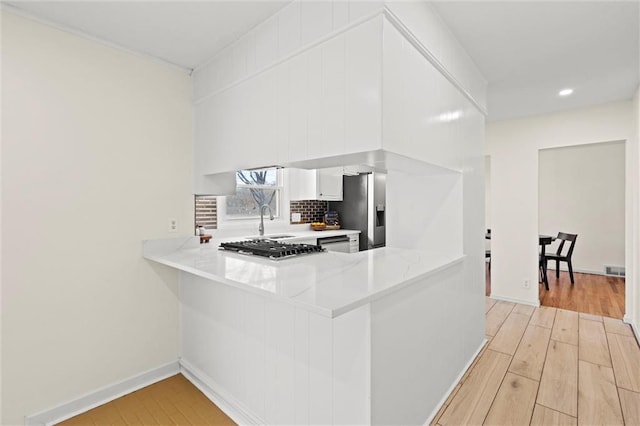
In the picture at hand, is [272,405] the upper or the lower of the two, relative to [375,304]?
lower

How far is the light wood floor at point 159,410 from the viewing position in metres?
2.00

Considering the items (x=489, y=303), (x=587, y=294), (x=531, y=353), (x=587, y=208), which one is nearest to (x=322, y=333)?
(x=531, y=353)

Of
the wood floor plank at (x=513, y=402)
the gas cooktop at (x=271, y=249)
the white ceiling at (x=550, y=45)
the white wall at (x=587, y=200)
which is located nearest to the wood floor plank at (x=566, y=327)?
the wood floor plank at (x=513, y=402)

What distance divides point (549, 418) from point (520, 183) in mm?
3051

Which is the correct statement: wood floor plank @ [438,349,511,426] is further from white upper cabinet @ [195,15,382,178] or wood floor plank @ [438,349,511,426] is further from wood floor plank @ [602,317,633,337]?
white upper cabinet @ [195,15,382,178]

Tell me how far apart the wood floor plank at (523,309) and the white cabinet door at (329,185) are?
2809 millimetres

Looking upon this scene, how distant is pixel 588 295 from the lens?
4.59 meters

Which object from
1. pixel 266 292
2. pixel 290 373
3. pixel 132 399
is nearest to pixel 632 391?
pixel 290 373

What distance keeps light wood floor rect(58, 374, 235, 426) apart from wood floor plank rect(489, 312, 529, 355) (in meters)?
2.41

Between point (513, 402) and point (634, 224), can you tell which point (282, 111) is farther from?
point (634, 224)

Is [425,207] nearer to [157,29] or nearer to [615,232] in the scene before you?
[157,29]

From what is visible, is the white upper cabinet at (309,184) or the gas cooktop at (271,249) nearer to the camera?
the gas cooktop at (271,249)

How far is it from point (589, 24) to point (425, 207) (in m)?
1.58

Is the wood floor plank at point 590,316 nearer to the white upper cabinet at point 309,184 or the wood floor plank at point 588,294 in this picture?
the wood floor plank at point 588,294
